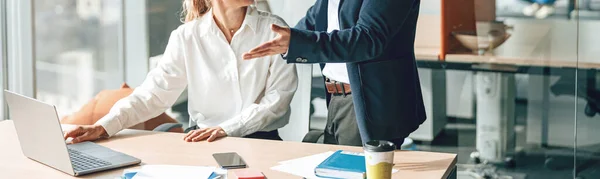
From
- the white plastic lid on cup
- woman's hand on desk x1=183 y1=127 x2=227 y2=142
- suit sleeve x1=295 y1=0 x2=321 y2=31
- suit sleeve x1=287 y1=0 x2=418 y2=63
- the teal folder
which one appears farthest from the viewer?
suit sleeve x1=295 y1=0 x2=321 y2=31

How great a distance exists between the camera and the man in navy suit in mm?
2363

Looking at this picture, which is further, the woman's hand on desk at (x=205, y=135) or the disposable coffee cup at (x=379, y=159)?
the woman's hand on desk at (x=205, y=135)

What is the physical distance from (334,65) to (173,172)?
0.83 metres

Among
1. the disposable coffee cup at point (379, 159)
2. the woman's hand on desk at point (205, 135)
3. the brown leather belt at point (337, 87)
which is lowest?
the woman's hand on desk at point (205, 135)

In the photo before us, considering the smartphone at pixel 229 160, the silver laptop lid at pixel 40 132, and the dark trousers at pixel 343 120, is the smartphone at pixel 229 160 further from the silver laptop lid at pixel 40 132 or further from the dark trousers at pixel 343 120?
the dark trousers at pixel 343 120

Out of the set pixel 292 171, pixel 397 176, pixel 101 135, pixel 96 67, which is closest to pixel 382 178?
pixel 397 176

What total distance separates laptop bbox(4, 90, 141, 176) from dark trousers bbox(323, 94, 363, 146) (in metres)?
0.83

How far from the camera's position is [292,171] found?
87.7 inches

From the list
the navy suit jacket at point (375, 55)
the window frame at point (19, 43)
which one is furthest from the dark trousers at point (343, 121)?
the window frame at point (19, 43)

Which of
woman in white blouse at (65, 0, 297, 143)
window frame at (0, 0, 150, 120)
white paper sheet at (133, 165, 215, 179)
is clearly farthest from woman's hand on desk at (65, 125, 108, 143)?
window frame at (0, 0, 150, 120)

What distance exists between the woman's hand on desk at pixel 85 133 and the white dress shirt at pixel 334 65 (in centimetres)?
82

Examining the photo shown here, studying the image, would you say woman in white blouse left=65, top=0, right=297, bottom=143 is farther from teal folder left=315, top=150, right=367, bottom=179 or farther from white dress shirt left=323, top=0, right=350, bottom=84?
teal folder left=315, top=150, right=367, bottom=179

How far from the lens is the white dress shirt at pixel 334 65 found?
2765 mm

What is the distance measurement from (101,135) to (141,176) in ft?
2.09
